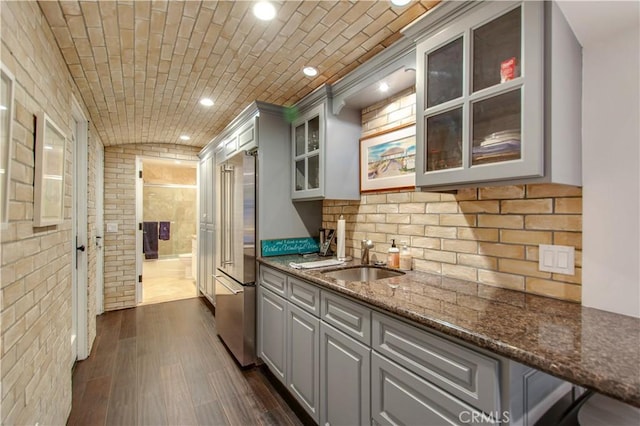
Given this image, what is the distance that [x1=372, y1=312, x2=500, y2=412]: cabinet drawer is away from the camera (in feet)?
2.95

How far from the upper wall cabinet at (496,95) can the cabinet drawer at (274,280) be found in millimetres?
1188

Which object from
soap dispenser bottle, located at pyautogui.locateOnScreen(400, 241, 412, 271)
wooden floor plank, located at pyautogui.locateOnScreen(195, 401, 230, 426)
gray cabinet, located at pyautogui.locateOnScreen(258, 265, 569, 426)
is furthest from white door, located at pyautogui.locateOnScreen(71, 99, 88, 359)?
soap dispenser bottle, located at pyautogui.locateOnScreen(400, 241, 412, 271)

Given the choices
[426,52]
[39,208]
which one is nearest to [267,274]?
[39,208]

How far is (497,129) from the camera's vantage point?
1.19 metres

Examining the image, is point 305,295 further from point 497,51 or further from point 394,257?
point 497,51

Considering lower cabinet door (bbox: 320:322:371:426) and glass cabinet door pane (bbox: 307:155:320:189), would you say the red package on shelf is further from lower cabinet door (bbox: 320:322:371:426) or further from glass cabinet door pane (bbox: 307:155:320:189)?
glass cabinet door pane (bbox: 307:155:320:189)

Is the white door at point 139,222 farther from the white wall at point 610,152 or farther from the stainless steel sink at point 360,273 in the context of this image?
the white wall at point 610,152

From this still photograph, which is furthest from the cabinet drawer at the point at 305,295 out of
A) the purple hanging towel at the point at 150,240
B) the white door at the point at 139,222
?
the purple hanging towel at the point at 150,240

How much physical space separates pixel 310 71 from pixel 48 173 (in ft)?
5.44

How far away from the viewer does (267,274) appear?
2.37m

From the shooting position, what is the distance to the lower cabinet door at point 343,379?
1.38 metres

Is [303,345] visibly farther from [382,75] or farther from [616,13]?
[616,13]

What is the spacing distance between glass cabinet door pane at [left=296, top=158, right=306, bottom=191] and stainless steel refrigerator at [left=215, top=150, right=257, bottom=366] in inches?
15.1

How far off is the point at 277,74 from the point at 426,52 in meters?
1.13
